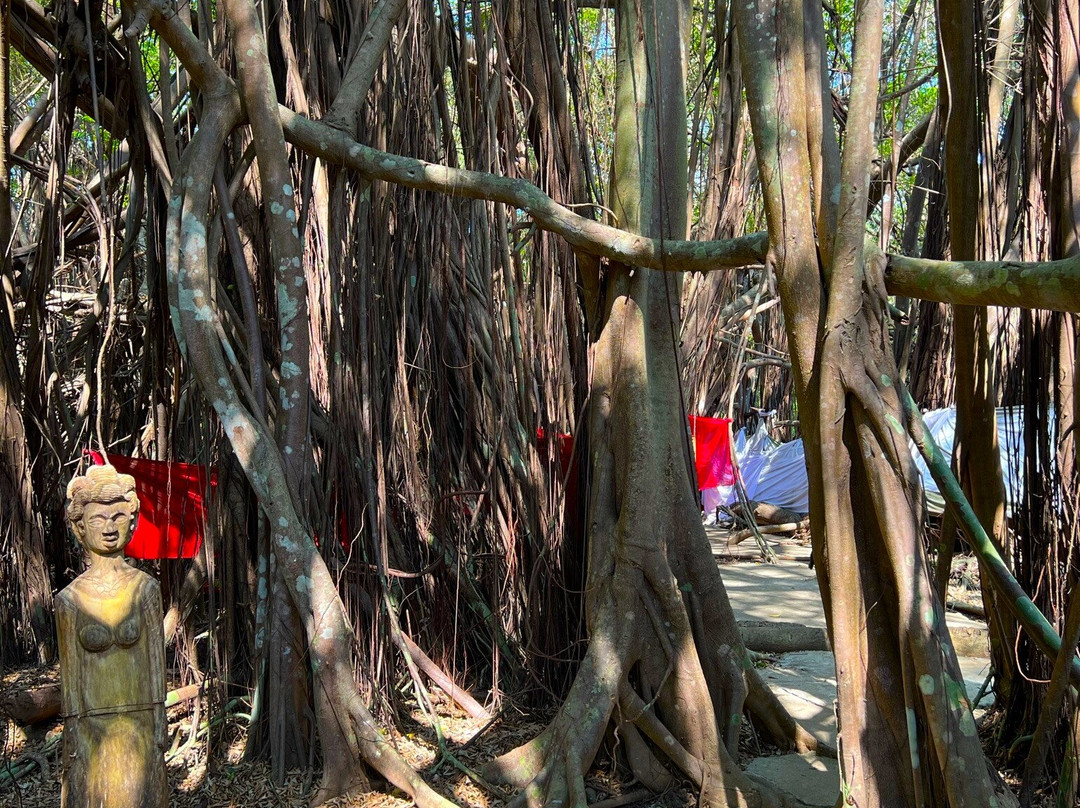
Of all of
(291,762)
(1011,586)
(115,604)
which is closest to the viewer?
(115,604)

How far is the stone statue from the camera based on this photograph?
235 cm

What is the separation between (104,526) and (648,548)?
174 centimetres

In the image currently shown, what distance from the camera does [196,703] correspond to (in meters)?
3.87

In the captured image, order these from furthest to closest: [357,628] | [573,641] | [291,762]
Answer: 1. [573,641]
2. [357,628]
3. [291,762]

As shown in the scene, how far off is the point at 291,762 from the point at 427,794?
62cm

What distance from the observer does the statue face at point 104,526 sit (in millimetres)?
2400

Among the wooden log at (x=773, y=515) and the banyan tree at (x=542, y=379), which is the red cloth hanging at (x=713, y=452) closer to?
the wooden log at (x=773, y=515)

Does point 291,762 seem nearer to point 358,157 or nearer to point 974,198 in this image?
point 358,157

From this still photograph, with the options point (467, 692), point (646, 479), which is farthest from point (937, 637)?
point (467, 692)

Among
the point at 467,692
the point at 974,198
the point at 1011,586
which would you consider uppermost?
the point at 974,198

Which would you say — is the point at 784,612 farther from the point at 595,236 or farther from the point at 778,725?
the point at 595,236

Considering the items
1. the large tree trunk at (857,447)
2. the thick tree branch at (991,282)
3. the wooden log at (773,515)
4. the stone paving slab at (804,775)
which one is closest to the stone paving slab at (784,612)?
the stone paving slab at (804,775)

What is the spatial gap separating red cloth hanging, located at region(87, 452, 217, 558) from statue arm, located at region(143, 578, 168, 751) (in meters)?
1.61

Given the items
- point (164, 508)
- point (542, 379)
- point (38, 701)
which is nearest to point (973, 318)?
point (542, 379)
